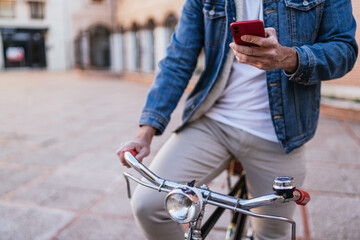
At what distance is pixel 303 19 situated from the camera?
1.46 metres

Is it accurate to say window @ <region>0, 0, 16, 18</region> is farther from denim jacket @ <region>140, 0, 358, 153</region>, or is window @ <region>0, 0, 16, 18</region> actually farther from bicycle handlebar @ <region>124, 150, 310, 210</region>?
bicycle handlebar @ <region>124, 150, 310, 210</region>

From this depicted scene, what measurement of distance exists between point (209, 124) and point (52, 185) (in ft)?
8.54

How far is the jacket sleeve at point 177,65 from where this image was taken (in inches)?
65.7

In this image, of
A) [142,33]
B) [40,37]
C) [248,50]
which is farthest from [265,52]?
[40,37]

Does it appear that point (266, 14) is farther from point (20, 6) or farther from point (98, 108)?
point (20, 6)

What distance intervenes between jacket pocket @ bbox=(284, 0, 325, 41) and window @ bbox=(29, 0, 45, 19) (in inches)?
1302

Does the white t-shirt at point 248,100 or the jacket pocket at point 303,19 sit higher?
the jacket pocket at point 303,19

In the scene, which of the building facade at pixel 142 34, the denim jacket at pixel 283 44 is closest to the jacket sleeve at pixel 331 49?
the denim jacket at pixel 283 44

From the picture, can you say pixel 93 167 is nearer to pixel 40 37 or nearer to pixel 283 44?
pixel 283 44

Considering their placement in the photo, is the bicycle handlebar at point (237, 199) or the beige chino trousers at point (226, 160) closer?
the bicycle handlebar at point (237, 199)

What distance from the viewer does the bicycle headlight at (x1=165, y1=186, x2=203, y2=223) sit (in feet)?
3.19

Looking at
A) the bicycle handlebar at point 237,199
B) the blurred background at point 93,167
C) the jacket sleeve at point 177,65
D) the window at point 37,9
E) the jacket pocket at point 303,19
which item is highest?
the window at point 37,9

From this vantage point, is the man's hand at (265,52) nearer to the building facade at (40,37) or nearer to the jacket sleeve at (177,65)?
the jacket sleeve at (177,65)

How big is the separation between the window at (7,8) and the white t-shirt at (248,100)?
3307cm
